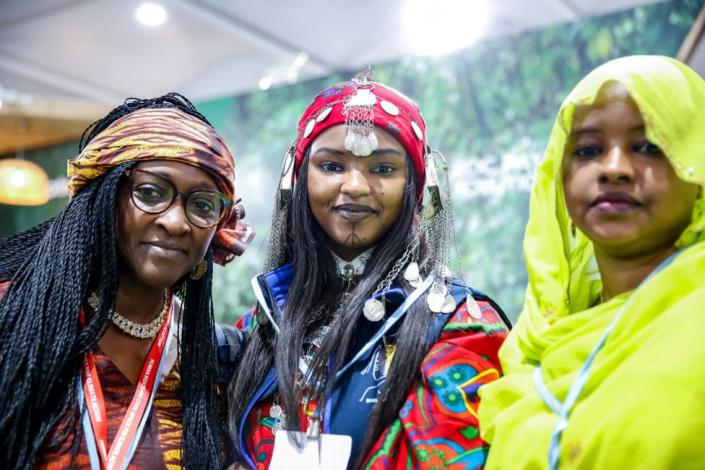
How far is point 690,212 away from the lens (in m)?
1.43

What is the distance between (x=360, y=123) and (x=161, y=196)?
58cm

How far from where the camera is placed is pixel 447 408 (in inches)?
67.8

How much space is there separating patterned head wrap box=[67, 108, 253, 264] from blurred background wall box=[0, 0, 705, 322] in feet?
3.84

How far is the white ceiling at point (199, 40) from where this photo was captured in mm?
4660

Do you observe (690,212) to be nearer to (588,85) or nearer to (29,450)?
(588,85)

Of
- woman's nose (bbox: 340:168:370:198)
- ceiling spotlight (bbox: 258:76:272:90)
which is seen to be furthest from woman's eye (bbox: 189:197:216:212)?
ceiling spotlight (bbox: 258:76:272:90)

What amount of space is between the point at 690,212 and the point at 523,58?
2742 millimetres

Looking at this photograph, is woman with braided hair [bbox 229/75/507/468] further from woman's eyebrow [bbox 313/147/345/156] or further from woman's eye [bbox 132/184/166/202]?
woman's eye [bbox 132/184/166/202]

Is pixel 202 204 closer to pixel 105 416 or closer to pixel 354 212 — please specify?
pixel 354 212

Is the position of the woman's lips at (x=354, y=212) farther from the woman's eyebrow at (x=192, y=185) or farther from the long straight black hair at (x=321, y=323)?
the woman's eyebrow at (x=192, y=185)

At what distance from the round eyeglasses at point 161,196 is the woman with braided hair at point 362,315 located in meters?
0.29

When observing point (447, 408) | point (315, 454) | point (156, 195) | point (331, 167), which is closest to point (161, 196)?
point (156, 195)

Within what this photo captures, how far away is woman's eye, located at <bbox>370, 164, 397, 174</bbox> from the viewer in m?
2.07

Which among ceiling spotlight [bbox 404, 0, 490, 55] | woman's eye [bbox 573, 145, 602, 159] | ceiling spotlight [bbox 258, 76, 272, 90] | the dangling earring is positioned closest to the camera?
woman's eye [bbox 573, 145, 602, 159]
